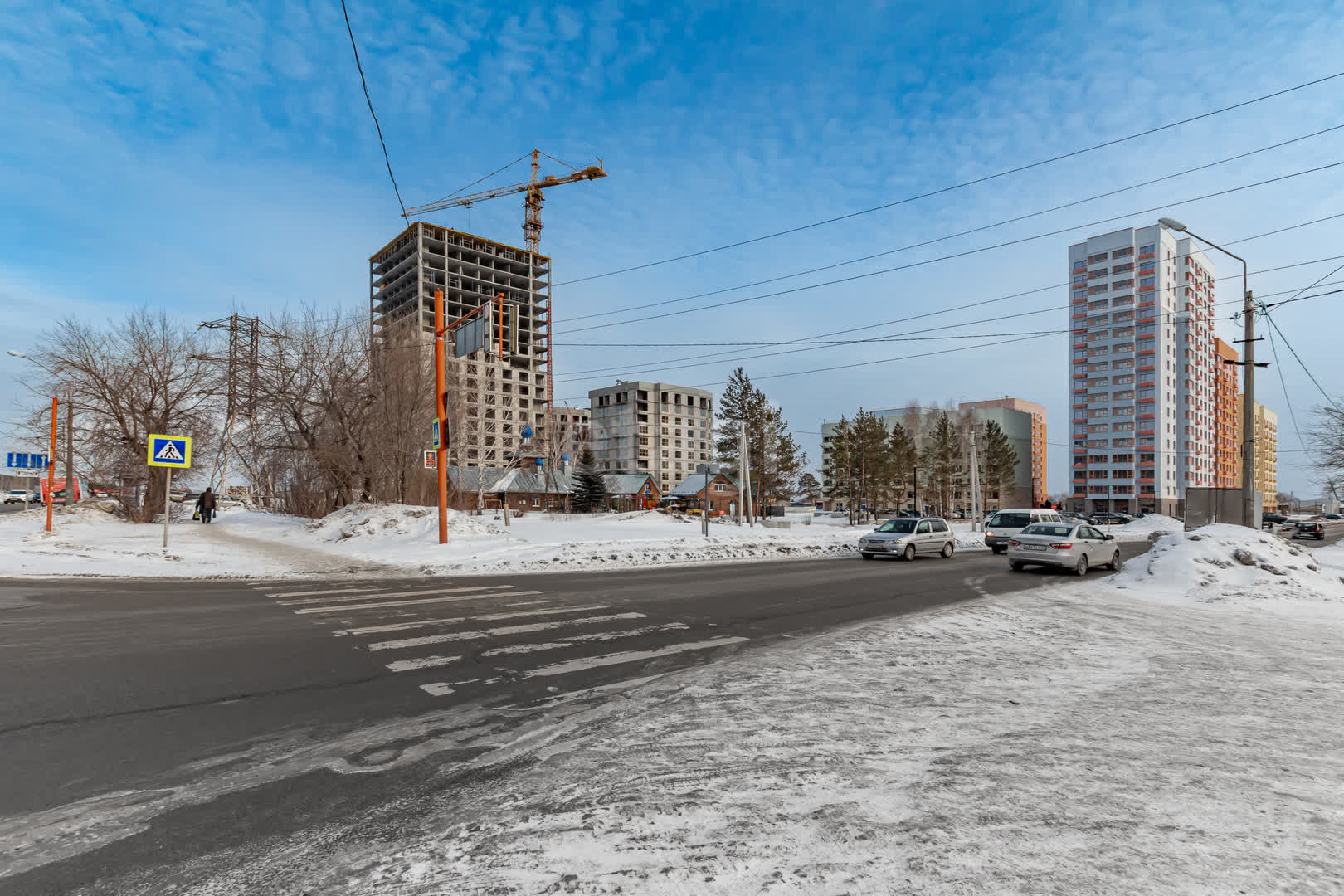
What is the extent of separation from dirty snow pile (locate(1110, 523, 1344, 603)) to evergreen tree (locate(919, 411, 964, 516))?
70.9m

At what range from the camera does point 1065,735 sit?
4.89 meters

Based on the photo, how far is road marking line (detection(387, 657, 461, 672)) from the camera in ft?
22.3

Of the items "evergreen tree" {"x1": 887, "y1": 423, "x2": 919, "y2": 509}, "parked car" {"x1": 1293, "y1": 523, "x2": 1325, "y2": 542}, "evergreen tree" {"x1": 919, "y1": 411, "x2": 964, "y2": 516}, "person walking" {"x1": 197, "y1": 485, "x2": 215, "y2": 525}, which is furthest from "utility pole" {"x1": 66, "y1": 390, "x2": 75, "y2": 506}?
"evergreen tree" {"x1": 919, "y1": 411, "x2": 964, "y2": 516}

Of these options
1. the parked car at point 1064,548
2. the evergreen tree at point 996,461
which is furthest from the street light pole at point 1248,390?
the evergreen tree at point 996,461

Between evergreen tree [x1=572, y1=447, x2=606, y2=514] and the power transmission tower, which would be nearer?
the power transmission tower

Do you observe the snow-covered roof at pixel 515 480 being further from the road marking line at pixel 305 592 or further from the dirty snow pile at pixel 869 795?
the dirty snow pile at pixel 869 795

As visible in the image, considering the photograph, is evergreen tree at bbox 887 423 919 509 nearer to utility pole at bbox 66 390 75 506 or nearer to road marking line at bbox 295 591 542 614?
utility pole at bbox 66 390 75 506

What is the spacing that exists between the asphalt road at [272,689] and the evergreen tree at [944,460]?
76700mm

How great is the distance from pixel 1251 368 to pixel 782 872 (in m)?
20.8

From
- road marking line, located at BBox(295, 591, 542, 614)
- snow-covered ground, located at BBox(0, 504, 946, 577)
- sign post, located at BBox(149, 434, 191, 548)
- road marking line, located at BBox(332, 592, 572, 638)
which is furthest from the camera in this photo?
sign post, located at BBox(149, 434, 191, 548)

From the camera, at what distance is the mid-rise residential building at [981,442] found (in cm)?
9262

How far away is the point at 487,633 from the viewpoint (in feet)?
28.4

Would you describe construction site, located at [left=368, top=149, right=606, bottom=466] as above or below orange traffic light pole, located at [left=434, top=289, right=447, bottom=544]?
above

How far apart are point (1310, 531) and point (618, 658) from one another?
2365 inches
